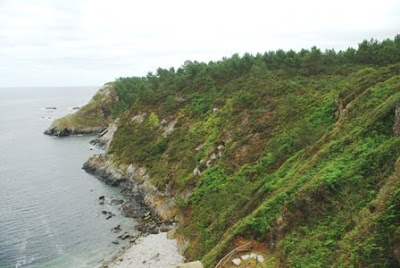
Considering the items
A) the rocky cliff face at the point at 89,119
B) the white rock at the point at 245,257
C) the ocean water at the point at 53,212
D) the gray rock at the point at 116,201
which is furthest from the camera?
the rocky cliff face at the point at 89,119

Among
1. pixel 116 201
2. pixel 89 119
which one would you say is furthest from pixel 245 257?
pixel 89 119

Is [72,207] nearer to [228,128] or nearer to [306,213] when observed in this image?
[228,128]

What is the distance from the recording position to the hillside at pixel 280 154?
75.4ft

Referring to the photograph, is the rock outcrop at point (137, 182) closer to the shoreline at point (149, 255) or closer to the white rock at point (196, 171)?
the white rock at point (196, 171)

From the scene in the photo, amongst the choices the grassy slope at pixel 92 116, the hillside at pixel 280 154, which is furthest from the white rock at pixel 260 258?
the grassy slope at pixel 92 116

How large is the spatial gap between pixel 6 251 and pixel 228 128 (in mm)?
38065

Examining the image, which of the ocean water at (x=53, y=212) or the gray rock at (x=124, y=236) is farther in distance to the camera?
the gray rock at (x=124, y=236)

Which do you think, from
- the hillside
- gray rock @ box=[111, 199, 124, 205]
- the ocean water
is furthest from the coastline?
the ocean water

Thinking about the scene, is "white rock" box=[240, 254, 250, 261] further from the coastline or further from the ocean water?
the ocean water

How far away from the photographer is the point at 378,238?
18406 mm

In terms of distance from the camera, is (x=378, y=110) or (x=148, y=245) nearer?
(x=378, y=110)

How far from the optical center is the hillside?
904 inches

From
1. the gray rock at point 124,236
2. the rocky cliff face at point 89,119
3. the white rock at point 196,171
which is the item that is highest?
the rocky cliff face at point 89,119

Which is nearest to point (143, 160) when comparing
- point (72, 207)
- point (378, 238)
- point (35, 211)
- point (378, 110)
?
point (72, 207)
